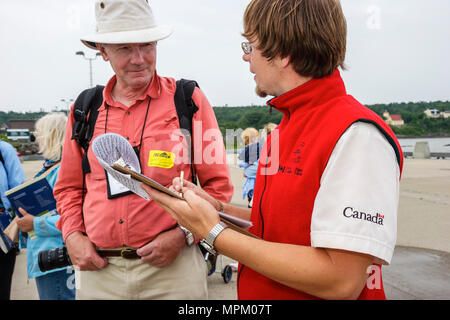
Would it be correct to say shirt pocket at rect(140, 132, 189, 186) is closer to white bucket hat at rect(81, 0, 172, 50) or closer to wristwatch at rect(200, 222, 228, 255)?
white bucket hat at rect(81, 0, 172, 50)

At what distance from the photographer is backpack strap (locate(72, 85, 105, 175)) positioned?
2.22 meters

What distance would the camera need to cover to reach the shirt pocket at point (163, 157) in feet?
6.82

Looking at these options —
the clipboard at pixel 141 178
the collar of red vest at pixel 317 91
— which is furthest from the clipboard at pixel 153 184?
the collar of red vest at pixel 317 91

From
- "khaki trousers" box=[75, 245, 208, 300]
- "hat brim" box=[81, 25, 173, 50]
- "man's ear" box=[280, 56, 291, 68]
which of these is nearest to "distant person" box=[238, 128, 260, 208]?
"khaki trousers" box=[75, 245, 208, 300]

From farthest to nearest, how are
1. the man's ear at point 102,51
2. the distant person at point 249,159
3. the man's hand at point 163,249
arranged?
the distant person at point 249,159, the man's ear at point 102,51, the man's hand at point 163,249

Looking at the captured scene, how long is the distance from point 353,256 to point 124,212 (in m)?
1.36

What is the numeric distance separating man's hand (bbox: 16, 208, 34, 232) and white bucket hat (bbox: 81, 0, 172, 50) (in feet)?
5.07

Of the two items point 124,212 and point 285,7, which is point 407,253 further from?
point 285,7

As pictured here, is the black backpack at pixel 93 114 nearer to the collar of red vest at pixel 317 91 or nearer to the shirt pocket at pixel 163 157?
the shirt pocket at pixel 163 157

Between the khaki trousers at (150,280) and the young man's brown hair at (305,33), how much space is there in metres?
1.36

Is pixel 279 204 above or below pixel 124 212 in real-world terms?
above

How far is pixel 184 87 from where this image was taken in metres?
2.30

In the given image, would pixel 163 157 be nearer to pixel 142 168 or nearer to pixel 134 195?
pixel 142 168

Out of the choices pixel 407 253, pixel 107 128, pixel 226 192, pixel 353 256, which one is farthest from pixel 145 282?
pixel 407 253
